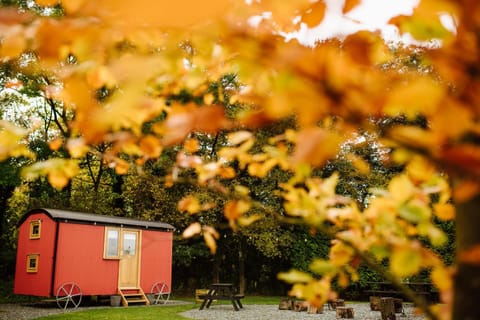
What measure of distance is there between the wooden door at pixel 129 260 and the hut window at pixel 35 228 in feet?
6.97

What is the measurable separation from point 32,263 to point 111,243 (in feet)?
6.53

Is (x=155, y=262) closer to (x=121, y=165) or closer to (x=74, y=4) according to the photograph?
(x=121, y=165)

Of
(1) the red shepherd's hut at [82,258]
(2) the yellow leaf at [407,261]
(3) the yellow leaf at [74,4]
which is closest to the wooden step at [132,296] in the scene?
(1) the red shepherd's hut at [82,258]

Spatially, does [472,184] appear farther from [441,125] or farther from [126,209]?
[126,209]

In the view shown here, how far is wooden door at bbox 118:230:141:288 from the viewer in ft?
39.0

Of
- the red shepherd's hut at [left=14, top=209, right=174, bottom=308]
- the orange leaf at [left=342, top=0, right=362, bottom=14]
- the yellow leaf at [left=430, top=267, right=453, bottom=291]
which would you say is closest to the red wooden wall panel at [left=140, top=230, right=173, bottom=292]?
the red shepherd's hut at [left=14, top=209, right=174, bottom=308]

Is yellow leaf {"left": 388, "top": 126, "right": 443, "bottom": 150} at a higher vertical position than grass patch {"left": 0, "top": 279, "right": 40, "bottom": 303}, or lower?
higher

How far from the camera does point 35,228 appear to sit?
11289 mm

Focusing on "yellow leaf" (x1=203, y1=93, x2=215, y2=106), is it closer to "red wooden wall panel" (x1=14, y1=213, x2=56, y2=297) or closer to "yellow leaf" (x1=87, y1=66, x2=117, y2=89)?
"yellow leaf" (x1=87, y1=66, x2=117, y2=89)

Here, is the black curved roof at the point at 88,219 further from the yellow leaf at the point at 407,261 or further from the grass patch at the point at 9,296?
the yellow leaf at the point at 407,261

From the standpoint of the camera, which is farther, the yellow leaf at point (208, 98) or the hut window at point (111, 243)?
the hut window at point (111, 243)

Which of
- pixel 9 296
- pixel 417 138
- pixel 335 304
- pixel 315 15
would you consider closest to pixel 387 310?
pixel 335 304

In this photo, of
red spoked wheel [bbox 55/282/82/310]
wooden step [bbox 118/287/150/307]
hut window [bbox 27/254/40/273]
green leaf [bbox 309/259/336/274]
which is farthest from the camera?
wooden step [bbox 118/287/150/307]

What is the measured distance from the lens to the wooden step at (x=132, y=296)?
11438mm
